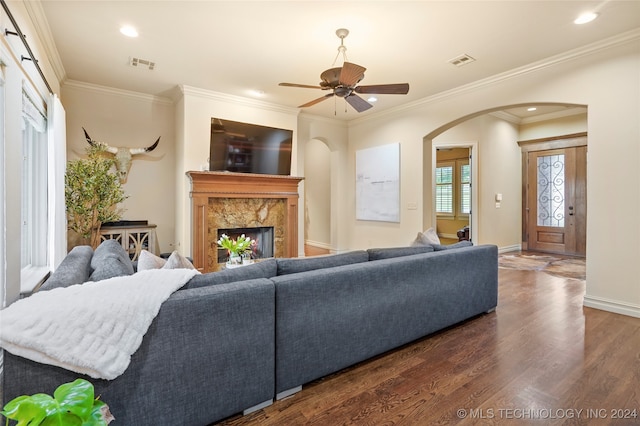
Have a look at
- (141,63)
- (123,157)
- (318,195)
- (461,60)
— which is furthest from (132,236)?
(461,60)

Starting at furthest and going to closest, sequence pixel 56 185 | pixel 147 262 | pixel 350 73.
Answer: pixel 56 185, pixel 350 73, pixel 147 262

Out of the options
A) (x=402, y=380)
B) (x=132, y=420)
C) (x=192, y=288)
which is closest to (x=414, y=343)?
(x=402, y=380)

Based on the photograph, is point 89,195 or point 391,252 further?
point 89,195

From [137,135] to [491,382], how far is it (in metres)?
5.37

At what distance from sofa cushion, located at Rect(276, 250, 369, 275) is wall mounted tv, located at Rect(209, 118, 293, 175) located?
129 inches

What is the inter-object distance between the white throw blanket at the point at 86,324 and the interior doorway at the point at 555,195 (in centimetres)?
746

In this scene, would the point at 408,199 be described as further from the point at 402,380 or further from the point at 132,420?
the point at 132,420

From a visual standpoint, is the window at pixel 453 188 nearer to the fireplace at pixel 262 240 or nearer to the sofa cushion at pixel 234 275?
the fireplace at pixel 262 240

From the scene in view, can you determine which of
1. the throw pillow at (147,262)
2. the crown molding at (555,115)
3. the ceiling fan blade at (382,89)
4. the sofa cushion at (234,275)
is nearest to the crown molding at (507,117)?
the crown molding at (555,115)

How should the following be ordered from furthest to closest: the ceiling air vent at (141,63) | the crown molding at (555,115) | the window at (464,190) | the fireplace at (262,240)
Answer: the window at (464,190) → the crown molding at (555,115) → the fireplace at (262,240) → the ceiling air vent at (141,63)

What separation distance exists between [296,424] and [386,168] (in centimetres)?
487

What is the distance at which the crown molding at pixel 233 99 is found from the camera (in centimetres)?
472

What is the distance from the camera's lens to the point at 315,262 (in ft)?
7.14

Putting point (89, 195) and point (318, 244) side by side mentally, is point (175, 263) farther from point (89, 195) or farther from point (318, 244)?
point (318, 244)
